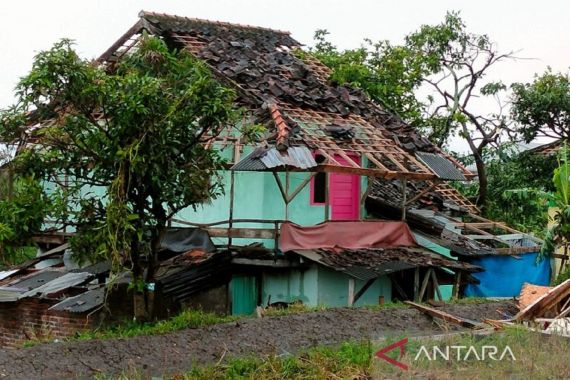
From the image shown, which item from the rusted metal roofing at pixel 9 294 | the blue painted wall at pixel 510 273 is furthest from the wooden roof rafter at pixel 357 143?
the rusted metal roofing at pixel 9 294

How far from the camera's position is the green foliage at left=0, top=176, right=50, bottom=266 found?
10578 millimetres

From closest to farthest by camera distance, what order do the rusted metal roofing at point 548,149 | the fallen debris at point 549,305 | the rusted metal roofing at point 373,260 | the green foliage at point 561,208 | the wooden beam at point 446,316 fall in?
the wooden beam at point 446,316, the fallen debris at point 549,305, the rusted metal roofing at point 373,260, the green foliage at point 561,208, the rusted metal roofing at point 548,149

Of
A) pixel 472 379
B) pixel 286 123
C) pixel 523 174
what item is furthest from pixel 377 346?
pixel 523 174

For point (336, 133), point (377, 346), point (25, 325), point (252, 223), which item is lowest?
point (25, 325)

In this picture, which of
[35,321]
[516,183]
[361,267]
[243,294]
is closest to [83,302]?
[35,321]

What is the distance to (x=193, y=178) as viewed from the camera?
1096 centimetres

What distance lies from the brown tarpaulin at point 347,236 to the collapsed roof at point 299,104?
1222mm

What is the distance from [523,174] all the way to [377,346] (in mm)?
15139

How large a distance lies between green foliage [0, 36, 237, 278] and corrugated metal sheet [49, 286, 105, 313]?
3.40 metres

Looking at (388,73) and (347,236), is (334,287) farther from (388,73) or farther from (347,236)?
(388,73)

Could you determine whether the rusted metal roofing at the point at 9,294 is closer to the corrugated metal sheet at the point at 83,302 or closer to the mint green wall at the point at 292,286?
the corrugated metal sheet at the point at 83,302

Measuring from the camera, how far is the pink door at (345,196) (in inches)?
683

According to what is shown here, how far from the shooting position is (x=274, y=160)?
14.1 meters

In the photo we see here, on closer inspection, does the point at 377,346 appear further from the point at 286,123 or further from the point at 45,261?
the point at 45,261
